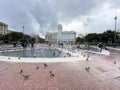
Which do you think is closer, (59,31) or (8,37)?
(8,37)

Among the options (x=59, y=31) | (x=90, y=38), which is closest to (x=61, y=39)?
(x=59, y=31)

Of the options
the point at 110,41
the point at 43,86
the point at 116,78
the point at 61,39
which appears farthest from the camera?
the point at 61,39

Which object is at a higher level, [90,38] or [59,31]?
[59,31]

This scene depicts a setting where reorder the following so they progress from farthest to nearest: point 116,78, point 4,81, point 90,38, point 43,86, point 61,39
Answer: point 61,39
point 90,38
point 116,78
point 4,81
point 43,86

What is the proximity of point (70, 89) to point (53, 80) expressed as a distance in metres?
1.43

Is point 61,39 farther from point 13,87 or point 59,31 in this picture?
point 13,87

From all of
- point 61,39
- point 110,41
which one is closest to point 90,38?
point 110,41

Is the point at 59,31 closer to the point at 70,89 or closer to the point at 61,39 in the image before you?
the point at 61,39

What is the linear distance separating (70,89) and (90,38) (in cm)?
6785

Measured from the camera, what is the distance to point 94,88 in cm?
597

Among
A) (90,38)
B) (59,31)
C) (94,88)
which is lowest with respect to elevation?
(94,88)

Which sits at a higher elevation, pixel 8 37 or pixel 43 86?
pixel 8 37

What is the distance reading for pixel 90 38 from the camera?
7200 cm

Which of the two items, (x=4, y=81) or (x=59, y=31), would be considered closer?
(x=4, y=81)
